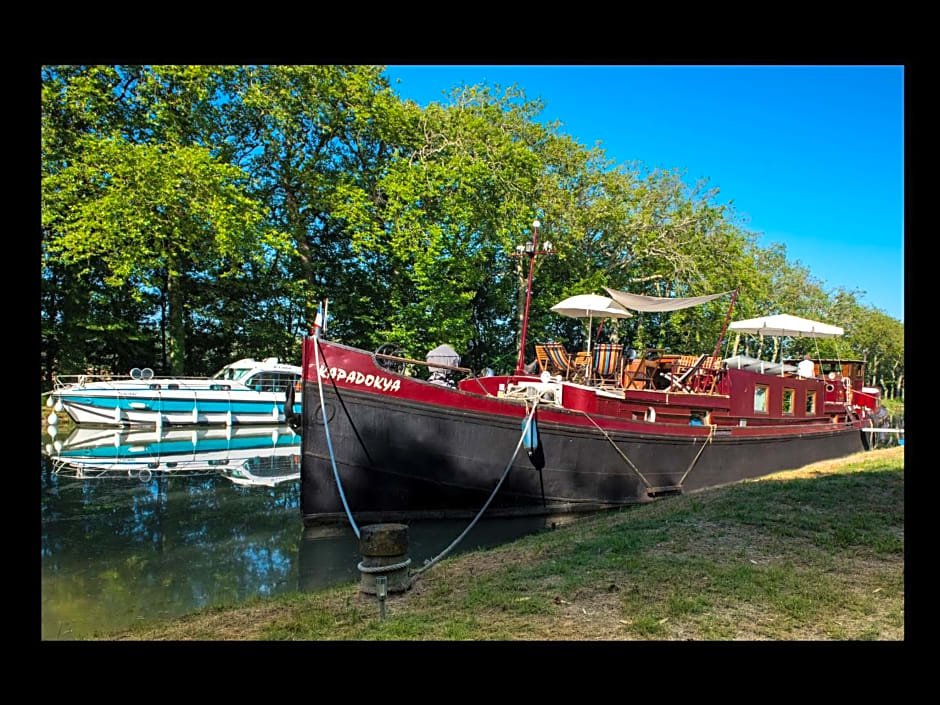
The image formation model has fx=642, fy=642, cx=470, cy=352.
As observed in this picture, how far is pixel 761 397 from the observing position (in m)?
15.3

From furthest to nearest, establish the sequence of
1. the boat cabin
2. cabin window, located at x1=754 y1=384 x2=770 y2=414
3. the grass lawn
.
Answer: the boat cabin, cabin window, located at x1=754 y1=384 x2=770 y2=414, the grass lawn

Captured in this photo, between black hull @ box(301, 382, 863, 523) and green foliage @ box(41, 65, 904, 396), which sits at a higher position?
green foliage @ box(41, 65, 904, 396)

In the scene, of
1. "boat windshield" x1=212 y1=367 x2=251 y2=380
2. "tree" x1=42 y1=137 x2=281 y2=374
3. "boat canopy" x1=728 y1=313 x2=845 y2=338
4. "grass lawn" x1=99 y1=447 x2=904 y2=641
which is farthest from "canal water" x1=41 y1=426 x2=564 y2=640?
"boat canopy" x1=728 y1=313 x2=845 y2=338

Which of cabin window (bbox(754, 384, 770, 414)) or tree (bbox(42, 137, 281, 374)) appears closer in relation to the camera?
cabin window (bbox(754, 384, 770, 414))

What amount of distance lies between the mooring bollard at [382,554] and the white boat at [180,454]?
9.68 meters

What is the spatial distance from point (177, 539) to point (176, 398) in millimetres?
16557

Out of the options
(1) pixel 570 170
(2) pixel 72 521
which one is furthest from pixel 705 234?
(2) pixel 72 521

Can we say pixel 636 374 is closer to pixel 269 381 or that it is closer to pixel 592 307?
pixel 592 307

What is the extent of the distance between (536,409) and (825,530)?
519 cm

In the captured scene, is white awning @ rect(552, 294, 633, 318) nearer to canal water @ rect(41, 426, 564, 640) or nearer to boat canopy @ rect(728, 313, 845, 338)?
canal water @ rect(41, 426, 564, 640)

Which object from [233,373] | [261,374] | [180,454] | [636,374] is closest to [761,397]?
[636,374]

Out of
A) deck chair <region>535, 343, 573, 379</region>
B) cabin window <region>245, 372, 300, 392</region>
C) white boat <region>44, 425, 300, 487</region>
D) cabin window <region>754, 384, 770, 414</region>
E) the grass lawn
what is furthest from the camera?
cabin window <region>245, 372, 300, 392</region>

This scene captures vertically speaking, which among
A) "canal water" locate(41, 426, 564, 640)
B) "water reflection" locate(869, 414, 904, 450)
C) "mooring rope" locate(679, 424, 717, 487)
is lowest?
"water reflection" locate(869, 414, 904, 450)

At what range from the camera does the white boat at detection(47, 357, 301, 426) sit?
23734 millimetres
